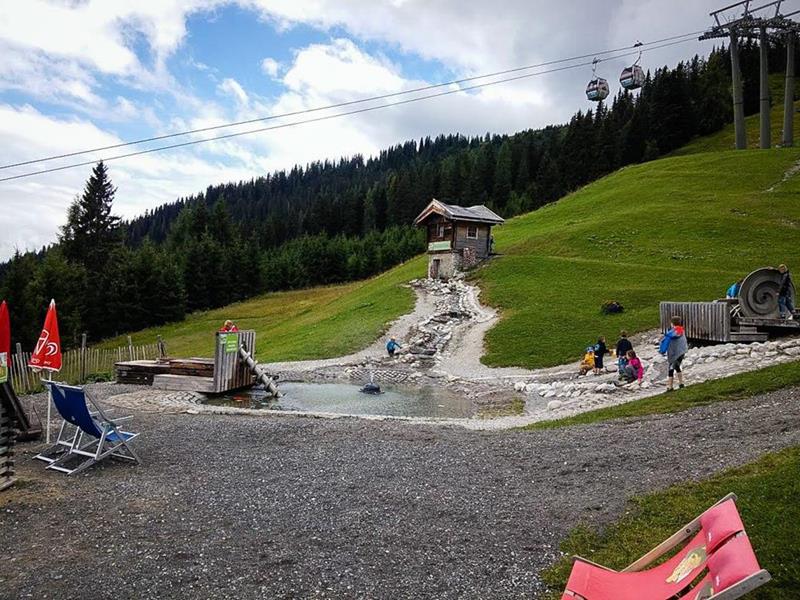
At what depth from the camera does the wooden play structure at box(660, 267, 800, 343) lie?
20734mm

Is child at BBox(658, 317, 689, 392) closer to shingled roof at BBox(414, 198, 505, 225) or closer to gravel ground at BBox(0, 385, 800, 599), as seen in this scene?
gravel ground at BBox(0, 385, 800, 599)

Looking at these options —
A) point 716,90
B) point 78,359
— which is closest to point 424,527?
point 78,359

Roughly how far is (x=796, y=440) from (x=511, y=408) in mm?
10590

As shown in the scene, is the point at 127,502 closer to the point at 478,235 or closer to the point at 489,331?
the point at 489,331

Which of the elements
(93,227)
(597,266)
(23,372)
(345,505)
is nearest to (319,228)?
(93,227)

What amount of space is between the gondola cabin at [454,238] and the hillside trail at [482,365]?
3560 millimetres

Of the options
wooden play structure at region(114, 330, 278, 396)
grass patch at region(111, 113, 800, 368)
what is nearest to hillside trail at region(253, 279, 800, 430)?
grass patch at region(111, 113, 800, 368)

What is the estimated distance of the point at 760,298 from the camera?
2103 centimetres

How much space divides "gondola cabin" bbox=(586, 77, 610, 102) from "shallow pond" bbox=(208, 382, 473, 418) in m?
36.3

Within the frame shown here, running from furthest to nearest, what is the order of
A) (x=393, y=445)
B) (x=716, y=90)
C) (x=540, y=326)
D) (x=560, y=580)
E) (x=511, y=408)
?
(x=716, y=90), (x=540, y=326), (x=511, y=408), (x=393, y=445), (x=560, y=580)

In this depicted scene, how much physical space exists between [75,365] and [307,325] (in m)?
17.2

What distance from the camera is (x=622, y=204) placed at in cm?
5981

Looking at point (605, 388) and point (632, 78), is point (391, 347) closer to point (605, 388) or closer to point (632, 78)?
point (605, 388)

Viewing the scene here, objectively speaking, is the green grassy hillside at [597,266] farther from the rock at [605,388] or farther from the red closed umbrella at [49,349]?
the red closed umbrella at [49,349]
